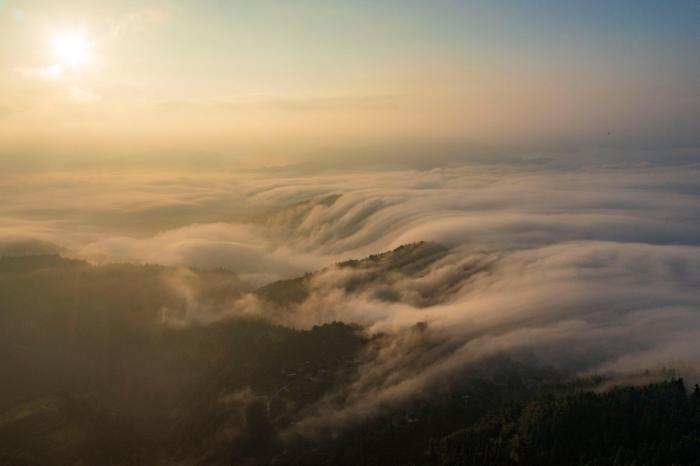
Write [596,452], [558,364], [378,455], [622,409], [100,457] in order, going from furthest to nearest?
[558,364] < [100,457] < [378,455] < [622,409] < [596,452]

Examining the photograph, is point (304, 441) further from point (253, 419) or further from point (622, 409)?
point (622, 409)

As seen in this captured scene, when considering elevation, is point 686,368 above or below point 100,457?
above

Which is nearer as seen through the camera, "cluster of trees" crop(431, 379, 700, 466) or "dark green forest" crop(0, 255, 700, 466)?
"cluster of trees" crop(431, 379, 700, 466)

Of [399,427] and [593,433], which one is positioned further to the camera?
[399,427]

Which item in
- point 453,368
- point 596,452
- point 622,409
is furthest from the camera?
point 453,368

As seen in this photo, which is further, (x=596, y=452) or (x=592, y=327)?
(x=592, y=327)

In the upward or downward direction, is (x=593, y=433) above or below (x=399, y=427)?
above

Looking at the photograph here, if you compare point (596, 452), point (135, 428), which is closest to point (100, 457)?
point (135, 428)

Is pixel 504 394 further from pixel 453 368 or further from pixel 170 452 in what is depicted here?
pixel 170 452

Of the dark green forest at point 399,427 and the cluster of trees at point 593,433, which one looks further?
the dark green forest at point 399,427

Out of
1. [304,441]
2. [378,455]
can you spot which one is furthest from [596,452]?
[304,441]
